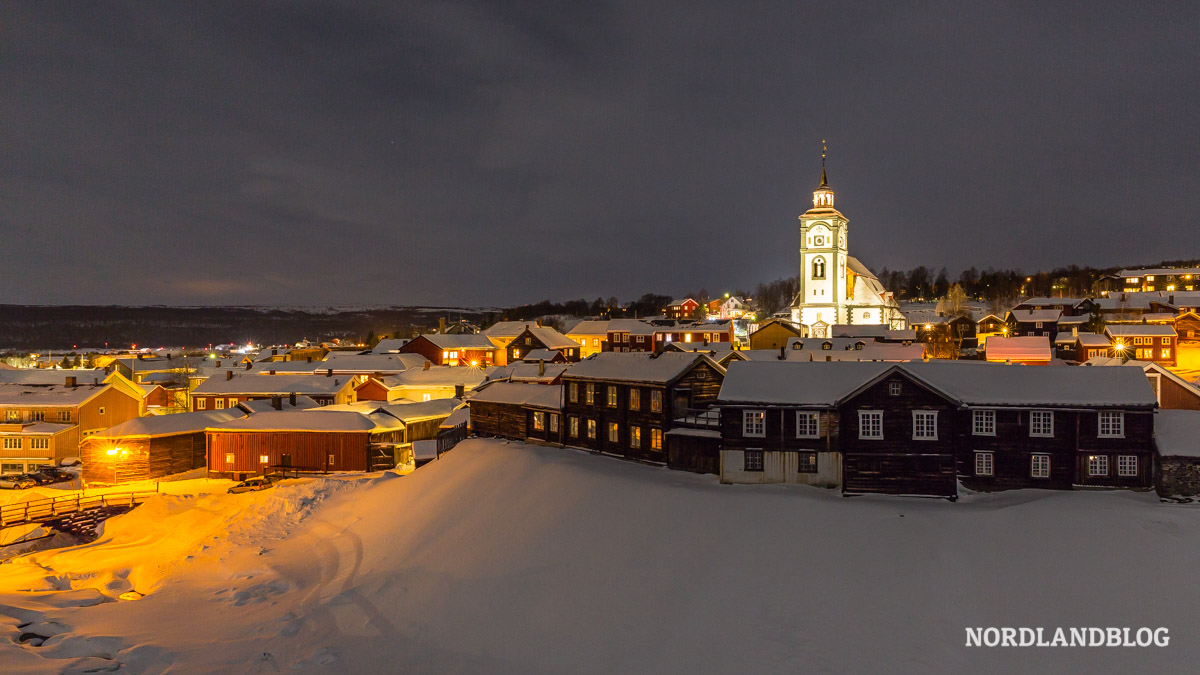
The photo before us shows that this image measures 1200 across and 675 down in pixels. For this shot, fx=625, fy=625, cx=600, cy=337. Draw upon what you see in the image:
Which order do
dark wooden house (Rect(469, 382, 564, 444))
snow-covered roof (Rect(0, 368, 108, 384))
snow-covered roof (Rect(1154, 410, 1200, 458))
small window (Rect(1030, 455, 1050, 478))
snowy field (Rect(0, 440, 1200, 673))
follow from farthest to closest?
snow-covered roof (Rect(0, 368, 108, 384)), dark wooden house (Rect(469, 382, 564, 444)), small window (Rect(1030, 455, 1050, 478)), snow-covered roof (Rect(1154, 410, 1200, 458)), snowy field (Rect(0, 440, 1200, 673))

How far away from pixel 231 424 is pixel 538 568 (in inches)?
1189

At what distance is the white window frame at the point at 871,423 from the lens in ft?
87.2

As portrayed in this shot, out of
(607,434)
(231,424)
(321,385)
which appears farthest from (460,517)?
(321,385)

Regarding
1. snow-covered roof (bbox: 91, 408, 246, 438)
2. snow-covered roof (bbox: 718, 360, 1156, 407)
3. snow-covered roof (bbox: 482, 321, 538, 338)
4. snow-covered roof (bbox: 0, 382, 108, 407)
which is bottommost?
snow-covered roof (bbox: 91, 408, 246, 438)

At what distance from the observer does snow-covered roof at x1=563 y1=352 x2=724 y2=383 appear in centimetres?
3259

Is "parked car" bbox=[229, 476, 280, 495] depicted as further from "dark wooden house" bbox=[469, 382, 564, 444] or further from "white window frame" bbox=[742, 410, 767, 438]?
"white window frame" bbox=[742, 410, 767, 438]

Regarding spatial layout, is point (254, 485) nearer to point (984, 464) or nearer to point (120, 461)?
point (120, 461)

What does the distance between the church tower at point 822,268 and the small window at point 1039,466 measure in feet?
230

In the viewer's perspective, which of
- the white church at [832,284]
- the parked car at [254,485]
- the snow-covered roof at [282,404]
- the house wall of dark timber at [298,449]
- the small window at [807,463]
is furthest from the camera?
the white church at [832,284]

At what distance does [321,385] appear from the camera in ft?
194

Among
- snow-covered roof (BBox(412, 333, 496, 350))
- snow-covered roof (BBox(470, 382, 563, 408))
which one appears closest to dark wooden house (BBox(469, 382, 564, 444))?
snow-covered roof (BBox(470, 382, 563, 408))

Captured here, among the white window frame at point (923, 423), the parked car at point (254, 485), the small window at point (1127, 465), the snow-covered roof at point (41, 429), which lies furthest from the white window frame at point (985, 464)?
the snow-covered roof at point (41, 429)

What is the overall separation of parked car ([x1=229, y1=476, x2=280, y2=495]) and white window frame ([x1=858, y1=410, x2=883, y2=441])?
3393cm

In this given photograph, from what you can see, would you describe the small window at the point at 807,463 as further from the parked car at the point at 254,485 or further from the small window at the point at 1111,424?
the parked car at the point at 254,485
